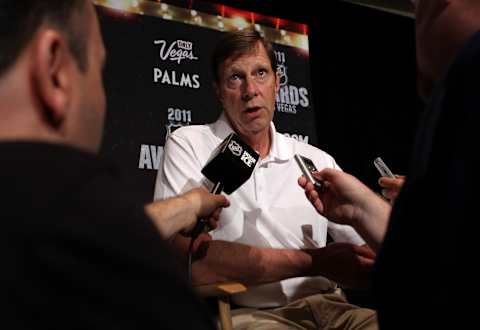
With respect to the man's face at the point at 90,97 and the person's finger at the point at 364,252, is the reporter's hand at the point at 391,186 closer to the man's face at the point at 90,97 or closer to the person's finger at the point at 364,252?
the person's finger at the point at 364,252

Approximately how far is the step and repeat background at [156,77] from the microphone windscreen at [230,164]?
1.23 m

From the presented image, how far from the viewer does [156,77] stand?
11.0 feet

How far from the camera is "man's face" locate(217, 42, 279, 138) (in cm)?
239

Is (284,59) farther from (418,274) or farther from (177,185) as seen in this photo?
(418,274)

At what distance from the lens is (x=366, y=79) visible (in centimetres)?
465

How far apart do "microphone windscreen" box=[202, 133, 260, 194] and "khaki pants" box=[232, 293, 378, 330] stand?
433mm

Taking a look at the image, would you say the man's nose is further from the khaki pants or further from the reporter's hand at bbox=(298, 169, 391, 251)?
the khaki pants

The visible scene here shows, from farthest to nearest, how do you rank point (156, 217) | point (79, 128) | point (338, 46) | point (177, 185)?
point (338, 46) < point (177, 185) < point (156, 217) < point (79, 128)

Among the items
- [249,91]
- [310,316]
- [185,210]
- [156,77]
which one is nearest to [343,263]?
[310,316]

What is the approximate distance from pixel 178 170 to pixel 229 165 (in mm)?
369

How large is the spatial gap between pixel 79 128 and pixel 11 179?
7.0 inches

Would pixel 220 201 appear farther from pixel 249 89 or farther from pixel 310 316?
pixel 249 89

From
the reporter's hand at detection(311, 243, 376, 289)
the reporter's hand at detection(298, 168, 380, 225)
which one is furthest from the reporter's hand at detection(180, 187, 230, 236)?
the reporter's hand at detection(311, 243, 376, 289)

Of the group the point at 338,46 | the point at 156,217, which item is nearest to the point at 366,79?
the point at 338,46
